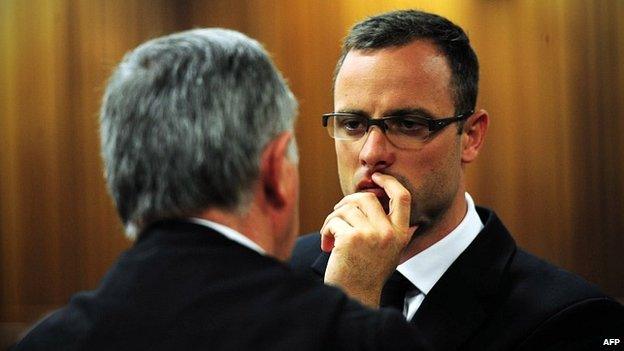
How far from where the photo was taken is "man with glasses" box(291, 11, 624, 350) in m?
1.78

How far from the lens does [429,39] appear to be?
202 cm

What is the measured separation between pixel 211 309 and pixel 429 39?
3.81ft

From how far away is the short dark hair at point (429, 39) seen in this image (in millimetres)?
2023

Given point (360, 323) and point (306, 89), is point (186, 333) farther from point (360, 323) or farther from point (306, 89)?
point (306, 89)

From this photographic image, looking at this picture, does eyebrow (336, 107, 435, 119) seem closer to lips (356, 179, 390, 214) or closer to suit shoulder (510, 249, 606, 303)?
lips (356, 179, 390, 214)

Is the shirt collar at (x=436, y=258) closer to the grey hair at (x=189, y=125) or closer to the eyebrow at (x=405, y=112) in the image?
the eyebrow at (x=405, y=112)

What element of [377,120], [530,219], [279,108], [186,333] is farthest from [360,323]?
[530,219]

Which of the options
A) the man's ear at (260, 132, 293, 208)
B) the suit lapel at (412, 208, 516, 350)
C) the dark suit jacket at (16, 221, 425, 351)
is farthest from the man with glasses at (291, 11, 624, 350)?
the dark suit jacket at (16, 221, 425, 351)

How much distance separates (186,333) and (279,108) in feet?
1.12

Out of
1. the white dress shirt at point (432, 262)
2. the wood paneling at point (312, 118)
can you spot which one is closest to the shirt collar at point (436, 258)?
the white dress shirt at point (432, 262)

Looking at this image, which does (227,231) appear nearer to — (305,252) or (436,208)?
(436,208)

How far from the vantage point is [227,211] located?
115 centimetres

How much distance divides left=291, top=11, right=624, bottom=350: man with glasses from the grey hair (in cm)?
59

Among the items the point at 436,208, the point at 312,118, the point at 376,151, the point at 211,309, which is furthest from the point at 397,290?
the point at 312,118
